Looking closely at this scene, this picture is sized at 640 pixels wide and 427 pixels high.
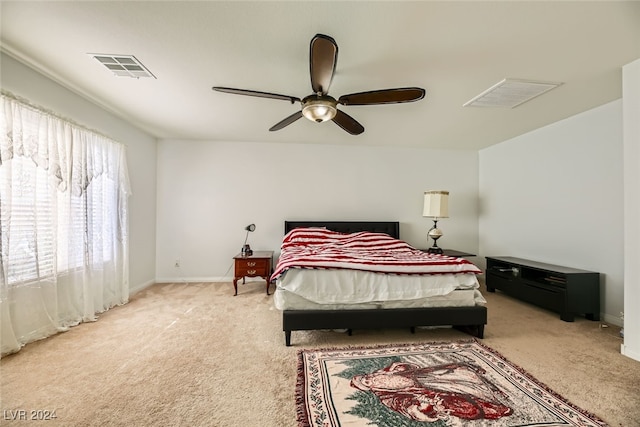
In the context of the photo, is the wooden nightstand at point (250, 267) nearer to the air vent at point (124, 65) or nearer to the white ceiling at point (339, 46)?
the white ceiling at point (339, 46)

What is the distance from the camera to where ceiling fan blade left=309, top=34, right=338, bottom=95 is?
145 centimetres

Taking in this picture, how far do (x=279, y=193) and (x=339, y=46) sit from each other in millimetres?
2823

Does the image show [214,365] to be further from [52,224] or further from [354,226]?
[354,226]

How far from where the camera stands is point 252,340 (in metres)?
2.33

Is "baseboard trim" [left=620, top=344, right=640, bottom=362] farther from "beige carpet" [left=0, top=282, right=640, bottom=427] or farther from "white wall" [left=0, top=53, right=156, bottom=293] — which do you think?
"white wall" [left=0, top=53, right=156, bottom=293]

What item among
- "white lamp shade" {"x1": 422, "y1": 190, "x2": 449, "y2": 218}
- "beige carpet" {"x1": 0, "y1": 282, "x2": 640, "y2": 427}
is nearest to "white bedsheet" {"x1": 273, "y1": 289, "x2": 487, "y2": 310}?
"beige carpet" {"x1": 0, "y1": 282, "x2": 640, "y2": 427}

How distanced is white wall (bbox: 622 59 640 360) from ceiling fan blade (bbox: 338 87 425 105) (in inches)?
67.9

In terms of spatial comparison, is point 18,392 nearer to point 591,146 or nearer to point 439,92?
point 439,92


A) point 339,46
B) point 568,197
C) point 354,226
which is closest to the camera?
point 339,46

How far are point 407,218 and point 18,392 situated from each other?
472cm

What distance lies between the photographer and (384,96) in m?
2.04

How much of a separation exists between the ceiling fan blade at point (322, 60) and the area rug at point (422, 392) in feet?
6.73

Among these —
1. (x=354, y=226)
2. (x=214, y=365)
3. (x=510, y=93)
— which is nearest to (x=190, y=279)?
(x=214, y=365)

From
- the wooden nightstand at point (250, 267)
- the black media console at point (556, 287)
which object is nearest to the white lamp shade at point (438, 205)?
the black media console at point (556, 287)
